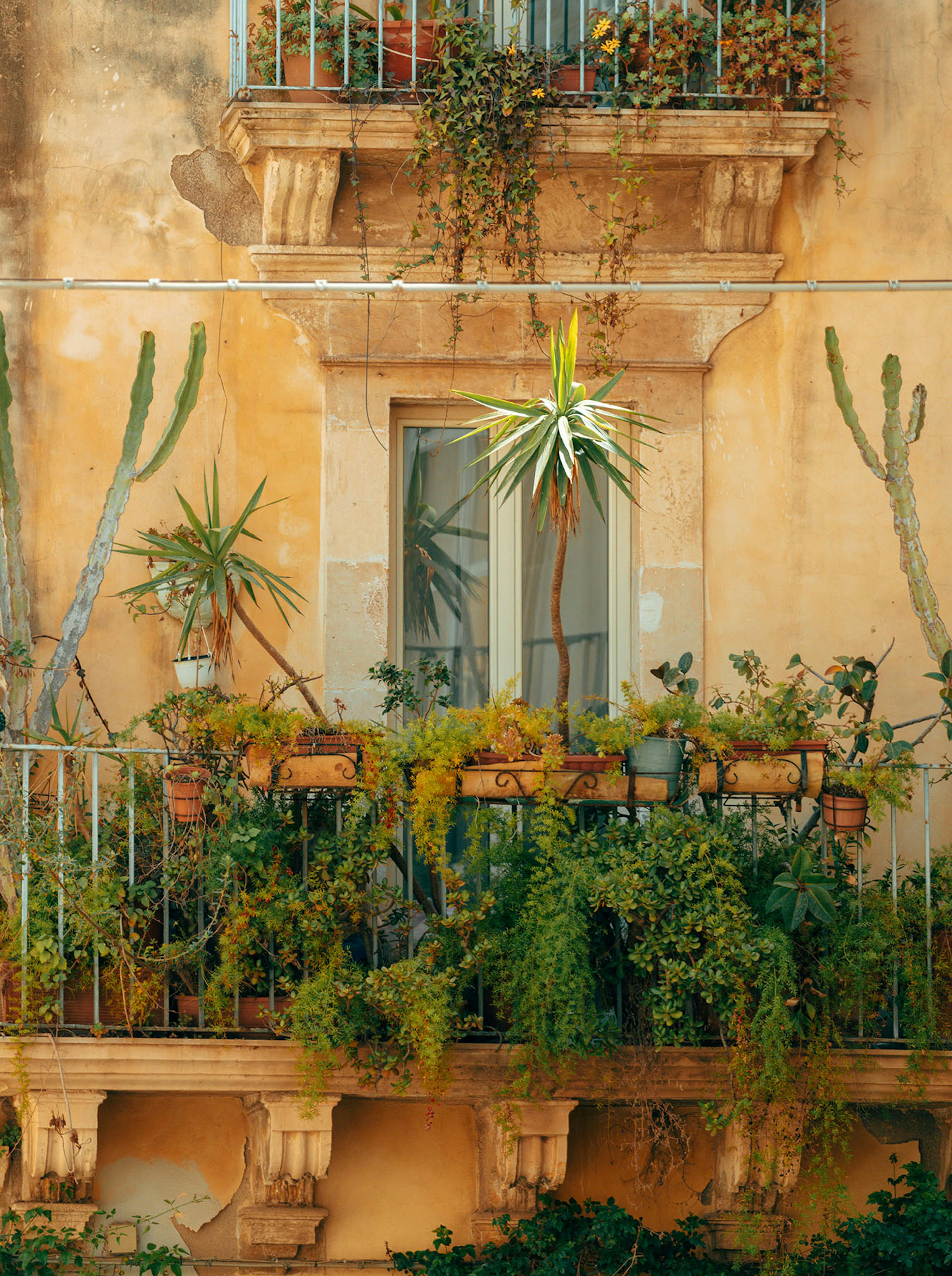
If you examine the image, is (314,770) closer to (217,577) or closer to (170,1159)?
(217,577)

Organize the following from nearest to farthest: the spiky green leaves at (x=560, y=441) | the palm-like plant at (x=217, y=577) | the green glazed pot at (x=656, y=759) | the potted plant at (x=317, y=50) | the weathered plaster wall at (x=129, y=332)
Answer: the spiky green leaves at (x=560, y=441)
the green glazed pot at (x=656, y=759)
the palm-like plant at (x=217, y=577)
the potted plant at (x=317, y=50)
the weathered plaster wall at (x=129, y=332)

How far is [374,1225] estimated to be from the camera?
21.7 ft

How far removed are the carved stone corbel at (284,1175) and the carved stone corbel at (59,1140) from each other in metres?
0.61

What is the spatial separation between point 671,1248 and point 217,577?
3047 mm

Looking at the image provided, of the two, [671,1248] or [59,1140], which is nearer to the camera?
[59,1140]

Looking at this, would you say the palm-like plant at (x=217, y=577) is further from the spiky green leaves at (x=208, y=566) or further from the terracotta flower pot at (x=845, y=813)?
the terracotta flower pot at (x=845, y=813)

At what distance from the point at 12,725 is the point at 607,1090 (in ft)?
8.41

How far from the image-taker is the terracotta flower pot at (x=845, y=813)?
613cm

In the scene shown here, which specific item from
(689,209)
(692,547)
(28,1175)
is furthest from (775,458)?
(28,1175)

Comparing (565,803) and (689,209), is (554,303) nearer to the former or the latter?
(689,209)

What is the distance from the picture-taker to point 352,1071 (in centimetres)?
618

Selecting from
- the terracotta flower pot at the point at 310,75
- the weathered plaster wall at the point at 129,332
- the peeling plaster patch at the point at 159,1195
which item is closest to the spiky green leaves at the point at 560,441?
the weathered plaster wall at the point at 129,332

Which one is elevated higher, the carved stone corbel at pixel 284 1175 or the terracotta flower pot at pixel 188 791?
the terracotta flower pot at pixel 188 791

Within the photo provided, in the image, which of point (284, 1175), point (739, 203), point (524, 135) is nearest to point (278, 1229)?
point (284, 1175)
